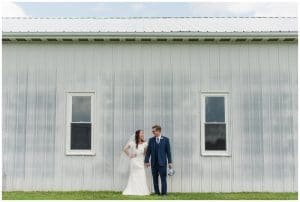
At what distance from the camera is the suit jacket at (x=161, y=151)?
46.9ft

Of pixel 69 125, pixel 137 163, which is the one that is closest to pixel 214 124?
pixel 137 163

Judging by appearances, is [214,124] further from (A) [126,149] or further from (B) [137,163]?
(A) [126,149]

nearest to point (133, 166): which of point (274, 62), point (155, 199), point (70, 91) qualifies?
point (155, 199)

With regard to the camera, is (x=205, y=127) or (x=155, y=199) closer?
(x=155, y=199)

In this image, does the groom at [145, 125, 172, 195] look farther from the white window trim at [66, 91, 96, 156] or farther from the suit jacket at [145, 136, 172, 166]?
the white window trim at [66, 91, 96, 156]

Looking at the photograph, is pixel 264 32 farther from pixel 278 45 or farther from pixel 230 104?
pixel 230 104

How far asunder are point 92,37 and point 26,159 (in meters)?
3.61

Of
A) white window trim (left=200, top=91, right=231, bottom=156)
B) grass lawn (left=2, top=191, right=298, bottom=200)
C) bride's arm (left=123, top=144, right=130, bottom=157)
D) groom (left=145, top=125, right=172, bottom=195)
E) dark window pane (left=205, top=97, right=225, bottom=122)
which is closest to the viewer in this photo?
grass lawn (left=2, top=191, right=298, bottom=200)

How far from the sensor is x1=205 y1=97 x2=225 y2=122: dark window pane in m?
15.1

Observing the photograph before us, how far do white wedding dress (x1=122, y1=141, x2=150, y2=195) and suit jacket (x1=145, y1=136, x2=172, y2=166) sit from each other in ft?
0.62

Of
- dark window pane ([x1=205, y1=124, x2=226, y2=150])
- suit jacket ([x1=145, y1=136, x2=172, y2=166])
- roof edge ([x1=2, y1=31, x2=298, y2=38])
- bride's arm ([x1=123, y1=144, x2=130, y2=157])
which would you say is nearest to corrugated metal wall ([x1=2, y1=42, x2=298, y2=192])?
dark window pane ([x1=205, y1=124, x2=226, y2=150])

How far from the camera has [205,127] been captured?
15031mm

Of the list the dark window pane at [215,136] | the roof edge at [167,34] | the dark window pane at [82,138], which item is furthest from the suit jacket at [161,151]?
the roof edge at [167,34]

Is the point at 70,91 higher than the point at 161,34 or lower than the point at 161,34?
lower
